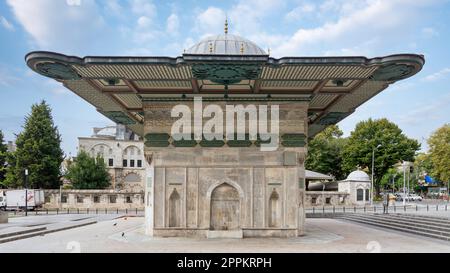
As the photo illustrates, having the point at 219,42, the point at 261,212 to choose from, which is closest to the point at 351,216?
the point at 261,212

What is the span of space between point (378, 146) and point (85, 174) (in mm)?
35760

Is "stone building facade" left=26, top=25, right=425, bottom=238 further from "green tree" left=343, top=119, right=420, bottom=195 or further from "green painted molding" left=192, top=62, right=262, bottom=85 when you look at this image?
"green tree" left=343, top=119, right=420, bottom=195

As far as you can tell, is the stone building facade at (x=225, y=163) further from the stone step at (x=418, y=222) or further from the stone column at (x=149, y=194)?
the stone step at (x=418, y=222)

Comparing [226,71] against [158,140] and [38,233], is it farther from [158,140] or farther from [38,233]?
[38,233]

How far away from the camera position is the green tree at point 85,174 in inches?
1923

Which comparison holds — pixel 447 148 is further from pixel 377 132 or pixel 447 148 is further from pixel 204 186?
pixel 204 186

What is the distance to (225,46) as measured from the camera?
17.7 meters

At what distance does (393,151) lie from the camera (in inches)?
2078

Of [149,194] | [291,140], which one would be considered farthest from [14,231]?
[291,140]

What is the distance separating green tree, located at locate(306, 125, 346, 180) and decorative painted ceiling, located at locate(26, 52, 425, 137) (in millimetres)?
40411

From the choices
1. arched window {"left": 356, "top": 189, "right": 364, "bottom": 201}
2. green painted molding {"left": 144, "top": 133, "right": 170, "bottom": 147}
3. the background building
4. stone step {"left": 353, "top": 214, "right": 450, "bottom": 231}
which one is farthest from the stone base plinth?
the background building

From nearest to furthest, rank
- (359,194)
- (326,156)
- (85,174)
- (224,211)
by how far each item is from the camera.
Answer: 1. (224,211)
2. (359,194)
3. (85,174)
4. (326,156)
